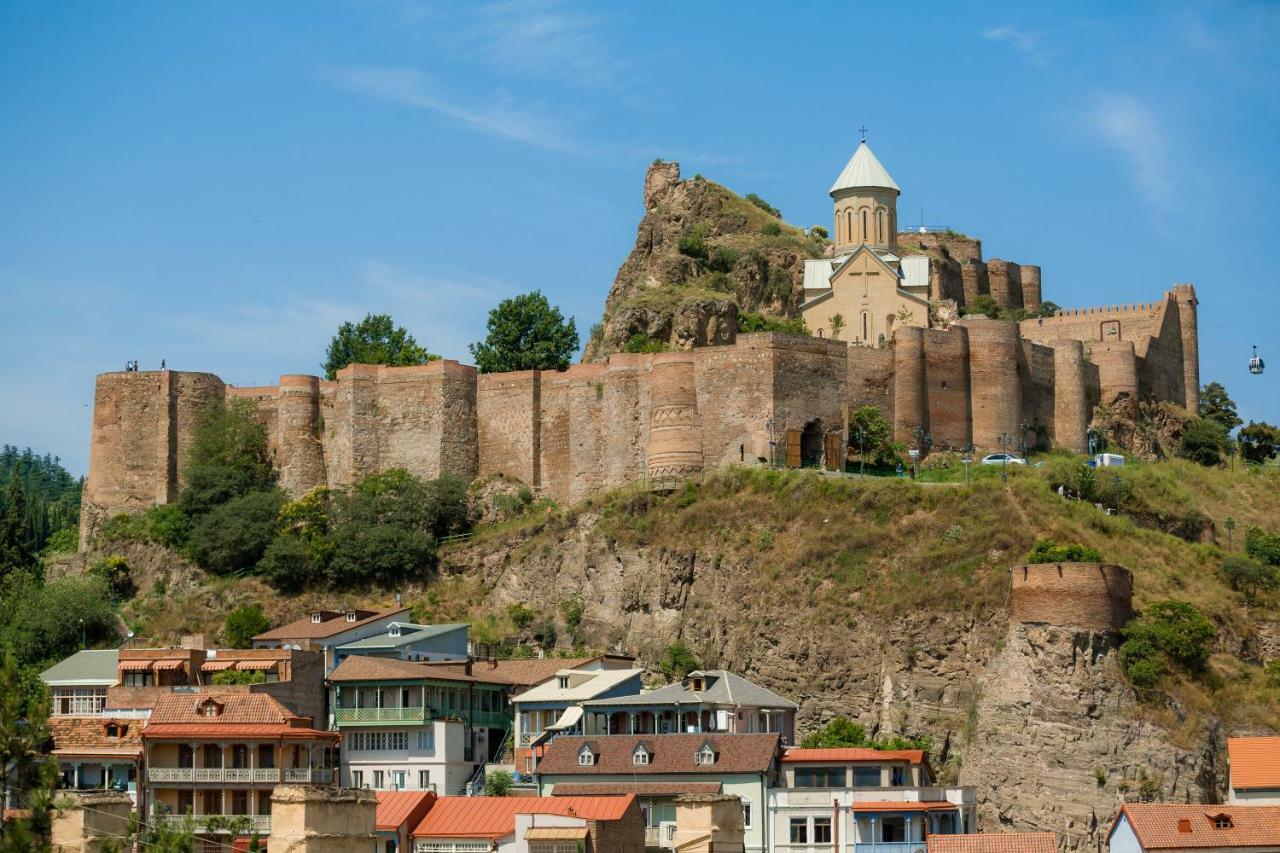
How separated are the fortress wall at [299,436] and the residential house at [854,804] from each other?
108 ft

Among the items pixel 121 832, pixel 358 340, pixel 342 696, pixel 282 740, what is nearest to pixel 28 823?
pixel 121 832

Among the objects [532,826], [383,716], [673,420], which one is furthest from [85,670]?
[532,826]

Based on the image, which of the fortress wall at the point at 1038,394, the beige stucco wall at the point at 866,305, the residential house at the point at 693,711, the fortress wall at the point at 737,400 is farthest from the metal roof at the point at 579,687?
the beige stucco wall at the point at 866,305

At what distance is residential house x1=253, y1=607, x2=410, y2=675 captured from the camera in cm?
7319

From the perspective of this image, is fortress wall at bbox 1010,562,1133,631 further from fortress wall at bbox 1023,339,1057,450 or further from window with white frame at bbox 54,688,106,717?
window with white frame at bbox 54,688,106,717

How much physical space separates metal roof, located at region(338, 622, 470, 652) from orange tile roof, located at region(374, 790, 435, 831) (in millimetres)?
13203

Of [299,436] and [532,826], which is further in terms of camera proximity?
[299,436]

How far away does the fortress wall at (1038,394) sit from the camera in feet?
282

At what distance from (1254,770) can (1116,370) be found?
29.4m

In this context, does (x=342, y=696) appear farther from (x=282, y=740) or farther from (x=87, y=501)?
(x=87, y=501)

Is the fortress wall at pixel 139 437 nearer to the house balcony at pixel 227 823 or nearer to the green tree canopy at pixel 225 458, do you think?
the green tree canopy at pixel 225 458

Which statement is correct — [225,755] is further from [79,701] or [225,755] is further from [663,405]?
[663,405]

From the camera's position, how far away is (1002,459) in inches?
3236

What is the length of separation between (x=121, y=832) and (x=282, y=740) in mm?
19554
